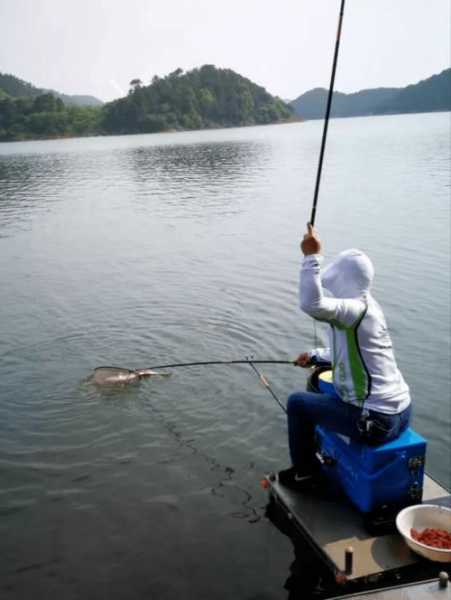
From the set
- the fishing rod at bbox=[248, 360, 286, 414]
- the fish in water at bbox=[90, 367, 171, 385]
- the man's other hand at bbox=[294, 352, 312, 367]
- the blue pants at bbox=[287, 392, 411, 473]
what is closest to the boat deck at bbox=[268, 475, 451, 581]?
the blue pants at bbox=[287, 392, 411, 473]

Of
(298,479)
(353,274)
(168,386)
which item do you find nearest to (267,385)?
(298,479)

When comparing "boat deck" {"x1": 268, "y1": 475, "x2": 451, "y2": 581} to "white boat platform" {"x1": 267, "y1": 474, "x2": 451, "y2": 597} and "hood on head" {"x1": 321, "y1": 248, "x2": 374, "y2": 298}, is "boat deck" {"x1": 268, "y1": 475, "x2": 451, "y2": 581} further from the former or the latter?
"hood on head" {"x1": 321, "y1": 248, "x2": 374, "y2": 298}

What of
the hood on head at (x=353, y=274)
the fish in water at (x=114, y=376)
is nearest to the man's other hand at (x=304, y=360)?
the hood on head at (x=353, y=274)

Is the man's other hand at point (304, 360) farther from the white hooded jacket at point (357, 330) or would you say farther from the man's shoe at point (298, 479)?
the white hooded jacket at point (357, 330)

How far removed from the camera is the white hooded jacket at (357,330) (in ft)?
16.7

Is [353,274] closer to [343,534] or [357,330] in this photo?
[357,330]

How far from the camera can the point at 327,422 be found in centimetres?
564

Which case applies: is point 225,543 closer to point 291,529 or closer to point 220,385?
point 291,529

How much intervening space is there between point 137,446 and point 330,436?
3.42 meters

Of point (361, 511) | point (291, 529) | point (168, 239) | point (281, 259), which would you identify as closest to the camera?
point (361, 511)

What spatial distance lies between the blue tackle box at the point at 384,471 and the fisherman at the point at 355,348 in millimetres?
128

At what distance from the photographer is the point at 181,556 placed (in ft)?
20.6

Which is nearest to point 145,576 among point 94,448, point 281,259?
point 94,448

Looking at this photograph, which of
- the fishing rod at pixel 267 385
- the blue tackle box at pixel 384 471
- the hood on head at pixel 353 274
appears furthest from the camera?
the fishing rod at pixel 267 385
